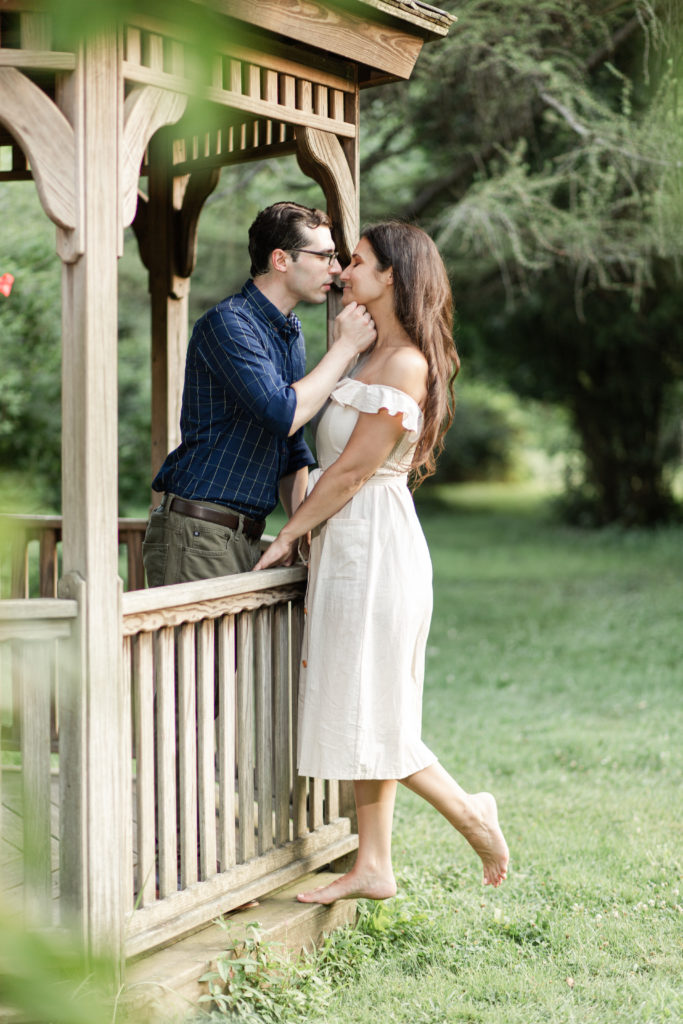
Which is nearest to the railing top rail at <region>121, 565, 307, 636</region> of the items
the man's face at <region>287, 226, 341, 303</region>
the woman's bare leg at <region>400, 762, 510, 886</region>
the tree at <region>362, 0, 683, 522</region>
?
the woman's bare leg at <region>400, 762, 510, 886</region>

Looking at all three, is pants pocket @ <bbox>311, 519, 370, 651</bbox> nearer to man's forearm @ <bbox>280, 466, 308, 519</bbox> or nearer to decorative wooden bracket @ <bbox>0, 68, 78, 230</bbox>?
man's forearm @ <bbox>280, 466, 308, 519</bbox>

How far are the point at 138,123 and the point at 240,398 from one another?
82cm

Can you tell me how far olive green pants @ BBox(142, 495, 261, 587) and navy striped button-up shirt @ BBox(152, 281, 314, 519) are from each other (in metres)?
0.08

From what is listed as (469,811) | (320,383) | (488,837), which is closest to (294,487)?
(320,383)

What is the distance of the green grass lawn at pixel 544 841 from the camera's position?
330 centimetres

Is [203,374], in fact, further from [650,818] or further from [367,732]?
[650,818]

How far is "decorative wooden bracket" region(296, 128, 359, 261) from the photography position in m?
3.49

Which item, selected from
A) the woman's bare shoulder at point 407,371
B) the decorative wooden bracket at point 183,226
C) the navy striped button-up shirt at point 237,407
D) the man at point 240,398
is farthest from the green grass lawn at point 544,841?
the decorative wooden bracket at point 183,226

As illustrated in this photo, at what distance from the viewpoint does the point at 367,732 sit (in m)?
3.27

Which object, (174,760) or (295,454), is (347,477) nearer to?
(295,454)

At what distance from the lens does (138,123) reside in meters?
2.79

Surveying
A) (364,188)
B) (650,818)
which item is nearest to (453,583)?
(364,188)

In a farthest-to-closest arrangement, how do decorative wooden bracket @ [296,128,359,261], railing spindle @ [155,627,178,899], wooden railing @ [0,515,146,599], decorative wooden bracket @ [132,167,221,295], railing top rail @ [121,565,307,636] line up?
wooden railing @ [0,515,146,599] < decorative wooden bracket @ [132,167,221,295] < decorative wooden bracket @ [296,128,359,261] < railing spindle @ [155,627,178,899] < railing top rail @ [121,565,307,636]

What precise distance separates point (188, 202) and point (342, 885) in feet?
9.20
